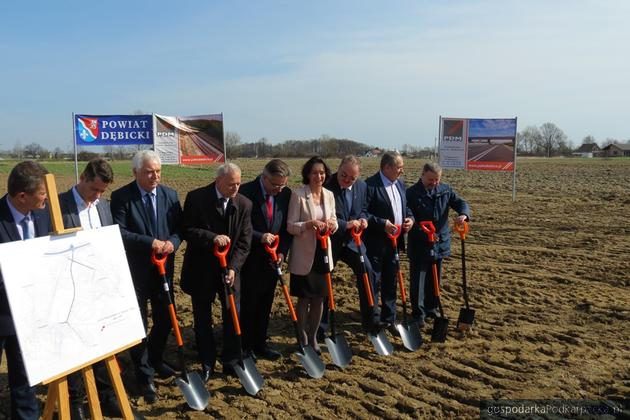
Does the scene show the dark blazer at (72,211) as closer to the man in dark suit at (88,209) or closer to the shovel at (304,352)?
the man in dark suit at (88,209)

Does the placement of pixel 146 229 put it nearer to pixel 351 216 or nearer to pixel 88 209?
pixel 88 209

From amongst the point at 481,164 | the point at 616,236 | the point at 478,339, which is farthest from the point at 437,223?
the point at 481,164

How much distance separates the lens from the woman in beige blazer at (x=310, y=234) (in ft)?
14.6

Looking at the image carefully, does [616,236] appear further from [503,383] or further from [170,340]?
[170,340]

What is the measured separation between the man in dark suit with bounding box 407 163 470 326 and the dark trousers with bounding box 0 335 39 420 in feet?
12.5

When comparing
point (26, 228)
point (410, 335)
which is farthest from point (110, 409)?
point (410, 335)

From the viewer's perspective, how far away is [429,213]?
5.51 meters

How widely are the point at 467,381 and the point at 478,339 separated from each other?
0.95 meters

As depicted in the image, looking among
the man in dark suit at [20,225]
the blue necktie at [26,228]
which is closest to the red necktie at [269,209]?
the man in dark suit at [20,225]

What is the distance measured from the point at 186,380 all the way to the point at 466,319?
2.94 metres

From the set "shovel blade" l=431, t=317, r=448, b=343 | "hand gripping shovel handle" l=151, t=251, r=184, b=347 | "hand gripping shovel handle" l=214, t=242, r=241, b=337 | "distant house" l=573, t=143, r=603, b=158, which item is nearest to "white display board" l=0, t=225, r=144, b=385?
"hand gripping shovel handle" l=151, t=251, r=184, b=347

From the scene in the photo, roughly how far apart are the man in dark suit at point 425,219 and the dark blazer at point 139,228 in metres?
2.70

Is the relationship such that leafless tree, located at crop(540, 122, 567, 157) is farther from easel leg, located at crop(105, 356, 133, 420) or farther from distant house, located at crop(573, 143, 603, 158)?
easel leg, located at crop(105, 356, 133, 420)

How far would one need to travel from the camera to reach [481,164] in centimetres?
1506
